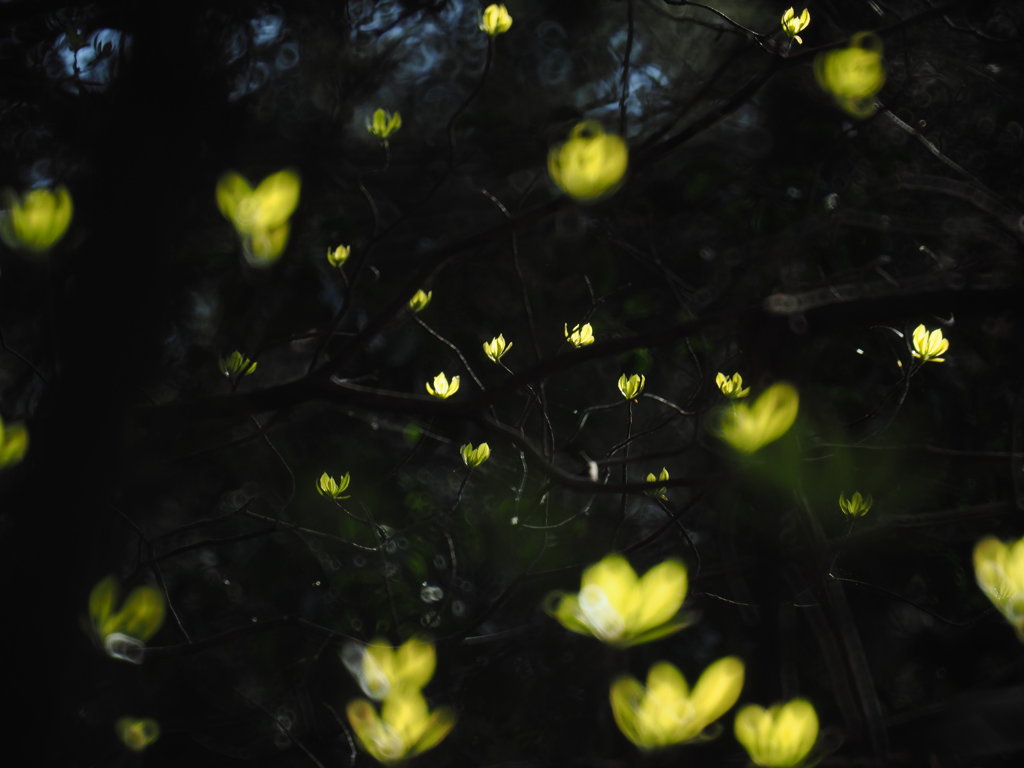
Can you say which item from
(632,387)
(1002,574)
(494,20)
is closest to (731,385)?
(632,387)

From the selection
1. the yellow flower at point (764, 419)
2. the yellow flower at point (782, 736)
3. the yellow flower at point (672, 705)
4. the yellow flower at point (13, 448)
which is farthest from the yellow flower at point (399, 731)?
the yellow flower at point (13, 448)

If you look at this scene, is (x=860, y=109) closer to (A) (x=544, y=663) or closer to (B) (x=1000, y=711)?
(B) (x=1000, y=711)

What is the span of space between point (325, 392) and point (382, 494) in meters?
1.30

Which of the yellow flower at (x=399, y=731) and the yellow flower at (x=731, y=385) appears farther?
the yellow flower at (x=731, y=385)

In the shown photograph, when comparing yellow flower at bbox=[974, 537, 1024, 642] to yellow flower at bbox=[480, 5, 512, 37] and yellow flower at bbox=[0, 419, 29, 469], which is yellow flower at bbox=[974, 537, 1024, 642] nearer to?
yellow flower at bbox=[480, 5, 512, 37]

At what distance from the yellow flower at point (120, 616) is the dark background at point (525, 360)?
0.11 m

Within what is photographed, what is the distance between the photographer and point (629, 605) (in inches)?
28.4

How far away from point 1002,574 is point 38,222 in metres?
1.08

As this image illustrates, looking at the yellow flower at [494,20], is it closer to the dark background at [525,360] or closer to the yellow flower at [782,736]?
the dark background at [525,360]

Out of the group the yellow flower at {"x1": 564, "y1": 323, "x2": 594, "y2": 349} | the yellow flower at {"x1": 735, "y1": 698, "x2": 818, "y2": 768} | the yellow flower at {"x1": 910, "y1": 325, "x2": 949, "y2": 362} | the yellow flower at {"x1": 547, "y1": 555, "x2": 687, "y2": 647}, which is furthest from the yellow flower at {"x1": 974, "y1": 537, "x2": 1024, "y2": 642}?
the yellow flower at {"x1": 564, "y1": 323, "x2": 594, "y2": 349}

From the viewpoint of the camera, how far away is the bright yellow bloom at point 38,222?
2.99 ft

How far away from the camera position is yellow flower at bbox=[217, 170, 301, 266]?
35.8 inches

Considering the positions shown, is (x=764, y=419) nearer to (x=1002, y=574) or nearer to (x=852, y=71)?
(x=1002, y=574)

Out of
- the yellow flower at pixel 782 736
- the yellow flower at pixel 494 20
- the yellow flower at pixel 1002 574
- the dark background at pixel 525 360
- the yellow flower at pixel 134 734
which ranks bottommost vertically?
the dark background at pixel 525 360
